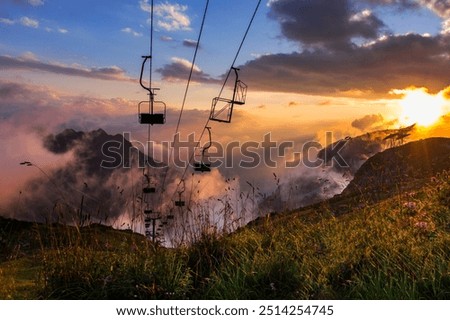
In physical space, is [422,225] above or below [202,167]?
below

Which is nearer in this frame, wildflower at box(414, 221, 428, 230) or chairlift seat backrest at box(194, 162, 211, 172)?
wildflower at box(414, 221, 428, 230)

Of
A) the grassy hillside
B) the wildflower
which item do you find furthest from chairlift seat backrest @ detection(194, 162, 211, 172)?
the grassy hillside

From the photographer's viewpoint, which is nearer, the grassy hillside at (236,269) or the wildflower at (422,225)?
the grassy hillside at (236,269)

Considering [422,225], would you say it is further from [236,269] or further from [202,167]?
[202,167]

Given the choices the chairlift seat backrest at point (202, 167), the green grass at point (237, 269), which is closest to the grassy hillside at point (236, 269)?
the green grass at point (237, 269)

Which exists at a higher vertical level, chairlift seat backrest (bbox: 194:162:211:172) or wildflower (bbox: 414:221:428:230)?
chairlift seat backrest (bbox: 194:162:211:172)

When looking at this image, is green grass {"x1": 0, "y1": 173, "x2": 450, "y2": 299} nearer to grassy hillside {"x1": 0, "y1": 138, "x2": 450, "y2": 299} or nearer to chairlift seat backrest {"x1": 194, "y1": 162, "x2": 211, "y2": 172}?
grassy hillside {"x1": 0, "y1": 138, "x2": 450, "y2": 299}

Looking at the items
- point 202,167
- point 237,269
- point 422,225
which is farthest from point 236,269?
point 202,167

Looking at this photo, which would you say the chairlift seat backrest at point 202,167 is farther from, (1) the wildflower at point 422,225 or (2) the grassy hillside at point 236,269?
(2) the grassy hillside at point 236,269

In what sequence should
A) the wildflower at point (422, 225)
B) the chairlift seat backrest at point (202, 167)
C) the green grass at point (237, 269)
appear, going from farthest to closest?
the chairlift seat backrest at point (202, 167) < the wildflower at point (422, 225) < the green grass at point (237, 269)
